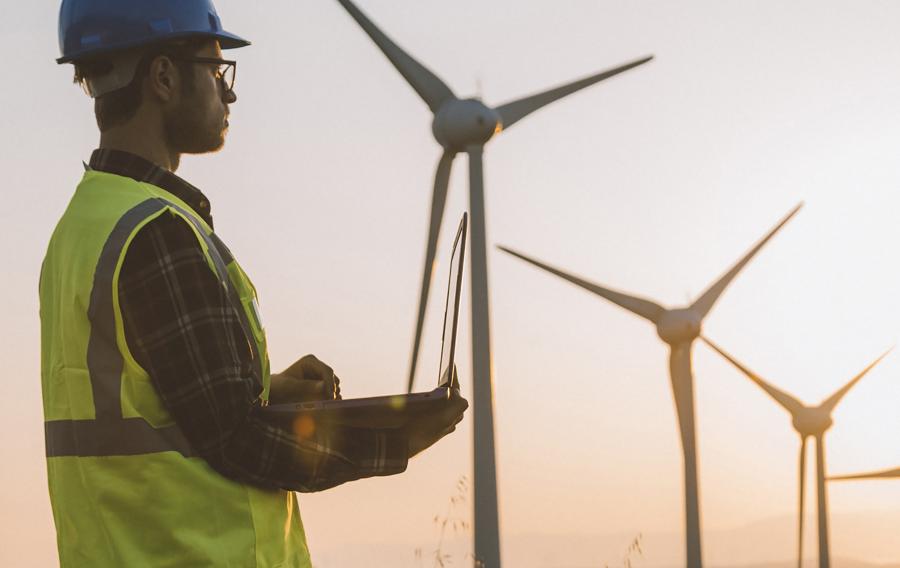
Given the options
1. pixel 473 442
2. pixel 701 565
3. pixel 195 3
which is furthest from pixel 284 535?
pixel 701 565

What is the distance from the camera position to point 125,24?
15.8 feet

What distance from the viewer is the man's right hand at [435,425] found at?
4.58 meters

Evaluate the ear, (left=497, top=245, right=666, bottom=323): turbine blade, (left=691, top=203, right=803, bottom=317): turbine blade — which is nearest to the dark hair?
the ear

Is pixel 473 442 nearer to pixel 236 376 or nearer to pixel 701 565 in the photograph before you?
pixel 701 565

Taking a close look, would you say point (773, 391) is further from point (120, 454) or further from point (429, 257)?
point (120, 454)

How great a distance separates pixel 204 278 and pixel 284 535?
2.65 ft

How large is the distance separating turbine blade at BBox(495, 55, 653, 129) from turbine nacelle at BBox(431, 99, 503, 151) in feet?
1.08

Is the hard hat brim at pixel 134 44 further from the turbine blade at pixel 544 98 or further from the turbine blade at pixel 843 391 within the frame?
the turbine blade at pixel 843 391

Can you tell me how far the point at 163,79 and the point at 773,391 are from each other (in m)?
46.2

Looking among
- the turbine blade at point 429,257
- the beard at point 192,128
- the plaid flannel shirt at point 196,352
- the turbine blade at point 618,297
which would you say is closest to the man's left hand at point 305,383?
the plaid flannel shirt at point 196,352

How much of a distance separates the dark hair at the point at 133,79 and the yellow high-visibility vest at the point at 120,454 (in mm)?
446

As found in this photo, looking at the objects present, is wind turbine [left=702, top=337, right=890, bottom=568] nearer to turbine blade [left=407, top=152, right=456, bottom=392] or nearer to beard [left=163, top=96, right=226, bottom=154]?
turbine blade [left=407, top=152, right=456, bottom=392]

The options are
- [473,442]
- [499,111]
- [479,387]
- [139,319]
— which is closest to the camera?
[139,319]

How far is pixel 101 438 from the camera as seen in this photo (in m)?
4.34
